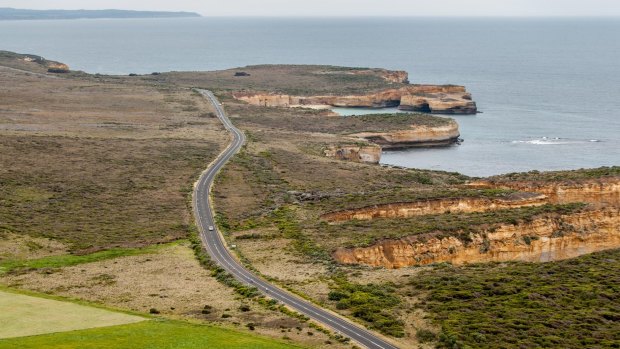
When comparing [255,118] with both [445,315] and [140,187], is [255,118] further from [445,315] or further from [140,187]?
[445,315]

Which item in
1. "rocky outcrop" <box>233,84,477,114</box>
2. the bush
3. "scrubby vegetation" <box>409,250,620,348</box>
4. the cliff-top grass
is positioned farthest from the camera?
A: the cliff-top grass

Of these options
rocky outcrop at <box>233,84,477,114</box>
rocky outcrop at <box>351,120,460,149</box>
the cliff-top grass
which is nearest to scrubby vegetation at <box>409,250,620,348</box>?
rocky outcrop at <box>351,120,460,149</box>

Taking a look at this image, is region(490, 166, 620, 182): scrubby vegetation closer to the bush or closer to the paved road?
the paved road

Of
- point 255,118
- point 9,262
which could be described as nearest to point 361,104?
point 255,118

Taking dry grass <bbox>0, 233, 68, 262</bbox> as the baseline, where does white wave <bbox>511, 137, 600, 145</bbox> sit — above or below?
above

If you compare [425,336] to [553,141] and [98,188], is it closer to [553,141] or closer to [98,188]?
[98,188]

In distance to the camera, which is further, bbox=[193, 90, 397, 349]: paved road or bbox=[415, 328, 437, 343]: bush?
bbox=[193, 90, 397, 349]: paved road
